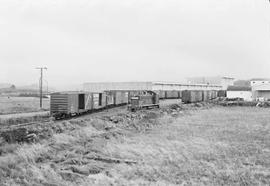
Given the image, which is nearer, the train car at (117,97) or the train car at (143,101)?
the train car at (143,101)

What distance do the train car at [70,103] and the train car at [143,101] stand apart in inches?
235

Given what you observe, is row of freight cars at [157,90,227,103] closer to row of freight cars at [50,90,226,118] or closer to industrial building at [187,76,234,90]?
row of freight cars at [50,90,226,118]

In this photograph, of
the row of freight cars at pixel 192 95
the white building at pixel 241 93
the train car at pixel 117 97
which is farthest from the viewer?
the white building at pixel 241 93

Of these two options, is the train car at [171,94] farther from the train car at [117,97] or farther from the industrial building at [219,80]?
the industrial building at [219,80]

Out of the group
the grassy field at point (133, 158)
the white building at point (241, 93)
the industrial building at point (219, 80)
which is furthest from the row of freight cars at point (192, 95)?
the industrial building at point (219, 80)

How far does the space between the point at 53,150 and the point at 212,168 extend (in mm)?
9576

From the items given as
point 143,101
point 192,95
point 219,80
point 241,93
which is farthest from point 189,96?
point 219,80

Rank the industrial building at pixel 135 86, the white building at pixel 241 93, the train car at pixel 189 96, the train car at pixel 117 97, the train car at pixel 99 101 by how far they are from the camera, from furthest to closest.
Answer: the industrial building at pixel 135 86 → the white building at pixel 241 93 → the train car at pixel 189 96 → the train car at pixel 117 97 → the train car at pixel 99 101

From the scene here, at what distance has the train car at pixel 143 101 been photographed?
38.0m

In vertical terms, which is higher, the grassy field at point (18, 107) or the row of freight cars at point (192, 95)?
the row of freight cars at point (192, 95)

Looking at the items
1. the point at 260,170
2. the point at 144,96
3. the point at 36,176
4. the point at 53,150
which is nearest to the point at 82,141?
the point at 53,150

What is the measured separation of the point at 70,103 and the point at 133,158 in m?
13.6

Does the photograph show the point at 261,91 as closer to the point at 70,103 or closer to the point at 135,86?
the point at 135,86

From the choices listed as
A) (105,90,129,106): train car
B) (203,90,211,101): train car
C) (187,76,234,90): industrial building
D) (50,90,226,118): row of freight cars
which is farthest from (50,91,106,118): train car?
(187,76,234,90): industrial building
